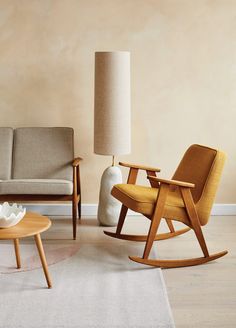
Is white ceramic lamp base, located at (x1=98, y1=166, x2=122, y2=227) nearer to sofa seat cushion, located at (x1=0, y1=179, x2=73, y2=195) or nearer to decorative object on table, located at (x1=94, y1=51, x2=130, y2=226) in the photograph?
decorative object on table, located at (x1=94, y1=51, x2=130, y2=226)

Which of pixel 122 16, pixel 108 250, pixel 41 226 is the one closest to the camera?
pixel 41 226

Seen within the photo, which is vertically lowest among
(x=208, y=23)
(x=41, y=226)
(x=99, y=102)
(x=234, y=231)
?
(x=234, y=231)

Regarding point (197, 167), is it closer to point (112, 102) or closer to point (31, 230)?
point (112, 102)

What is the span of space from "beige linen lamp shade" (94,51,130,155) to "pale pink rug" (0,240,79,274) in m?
0.94

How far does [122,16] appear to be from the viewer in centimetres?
528

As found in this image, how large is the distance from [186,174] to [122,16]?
1.68 metres

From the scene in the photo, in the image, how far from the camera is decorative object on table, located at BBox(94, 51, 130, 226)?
192 inches

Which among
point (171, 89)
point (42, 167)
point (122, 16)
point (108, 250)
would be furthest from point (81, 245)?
point (122, 16)

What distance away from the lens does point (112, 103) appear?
16.1 ft

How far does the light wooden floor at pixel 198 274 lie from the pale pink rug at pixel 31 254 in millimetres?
252

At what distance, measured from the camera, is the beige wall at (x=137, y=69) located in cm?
528

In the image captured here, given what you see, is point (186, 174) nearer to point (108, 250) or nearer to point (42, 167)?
point (108, 250)

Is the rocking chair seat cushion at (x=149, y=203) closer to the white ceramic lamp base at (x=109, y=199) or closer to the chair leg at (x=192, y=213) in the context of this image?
the chair leg at (x=192, y=213)

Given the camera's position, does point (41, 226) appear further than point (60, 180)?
No
